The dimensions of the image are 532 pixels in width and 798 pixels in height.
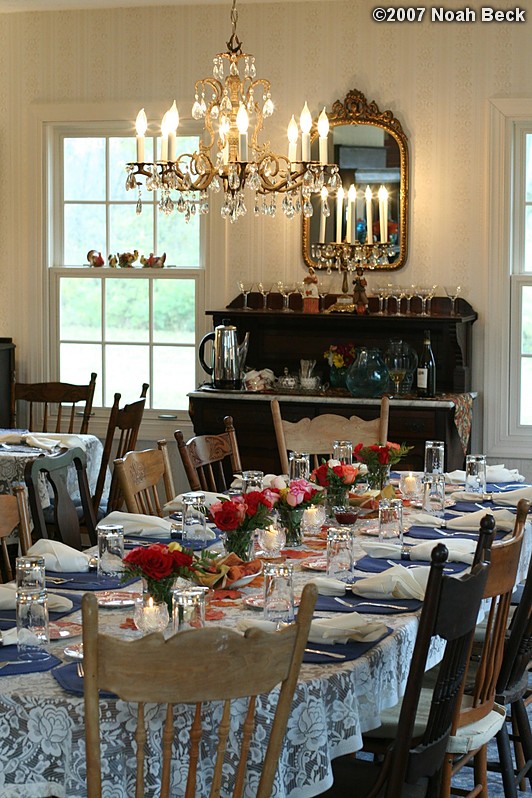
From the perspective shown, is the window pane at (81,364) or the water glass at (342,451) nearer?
the water glass at (342,451)

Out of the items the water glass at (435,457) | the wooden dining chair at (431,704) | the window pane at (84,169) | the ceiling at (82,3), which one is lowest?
the wooden dining chair at (431,704)

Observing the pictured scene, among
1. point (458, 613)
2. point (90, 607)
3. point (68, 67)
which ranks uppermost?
point (68, 67)

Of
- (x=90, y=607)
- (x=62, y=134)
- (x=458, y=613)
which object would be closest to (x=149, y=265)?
(x=62, y=134)

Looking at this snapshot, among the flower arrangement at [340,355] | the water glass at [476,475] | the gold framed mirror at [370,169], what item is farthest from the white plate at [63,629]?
the gold framed mirror at [370,169]

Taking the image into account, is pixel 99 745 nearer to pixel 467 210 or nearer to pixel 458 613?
pixel 458 613

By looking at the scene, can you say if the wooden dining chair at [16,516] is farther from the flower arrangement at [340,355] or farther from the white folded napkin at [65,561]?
the flower arrangement at [340,355]

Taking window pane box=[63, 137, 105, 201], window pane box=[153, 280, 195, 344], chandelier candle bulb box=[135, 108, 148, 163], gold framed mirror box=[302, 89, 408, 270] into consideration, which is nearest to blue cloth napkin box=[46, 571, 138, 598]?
chandelier candle bulb box=[135, 108, 148, 163]

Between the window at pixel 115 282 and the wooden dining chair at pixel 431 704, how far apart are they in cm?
416

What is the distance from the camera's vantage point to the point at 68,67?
6469 mm

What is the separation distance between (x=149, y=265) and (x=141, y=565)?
4406 millimetres

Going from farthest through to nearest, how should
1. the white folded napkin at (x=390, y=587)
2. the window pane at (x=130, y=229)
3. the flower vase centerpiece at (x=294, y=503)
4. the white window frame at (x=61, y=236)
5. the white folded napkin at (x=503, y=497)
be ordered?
the window pane at (x=130, y=229)
the white window frame at (x=61, y=236)
the white folded napkin at (x=503, y=497)
the flower vase centerpiece at (x=294, y=503)
the white folded napkin at (x=390, y=587)

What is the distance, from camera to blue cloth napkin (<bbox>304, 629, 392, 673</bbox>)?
2197 millimetres

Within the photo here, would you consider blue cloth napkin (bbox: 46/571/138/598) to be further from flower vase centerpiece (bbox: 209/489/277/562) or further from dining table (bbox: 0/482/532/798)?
dining table (bbox: 0/482/532/798)

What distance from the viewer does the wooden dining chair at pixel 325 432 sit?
4.62 metres
